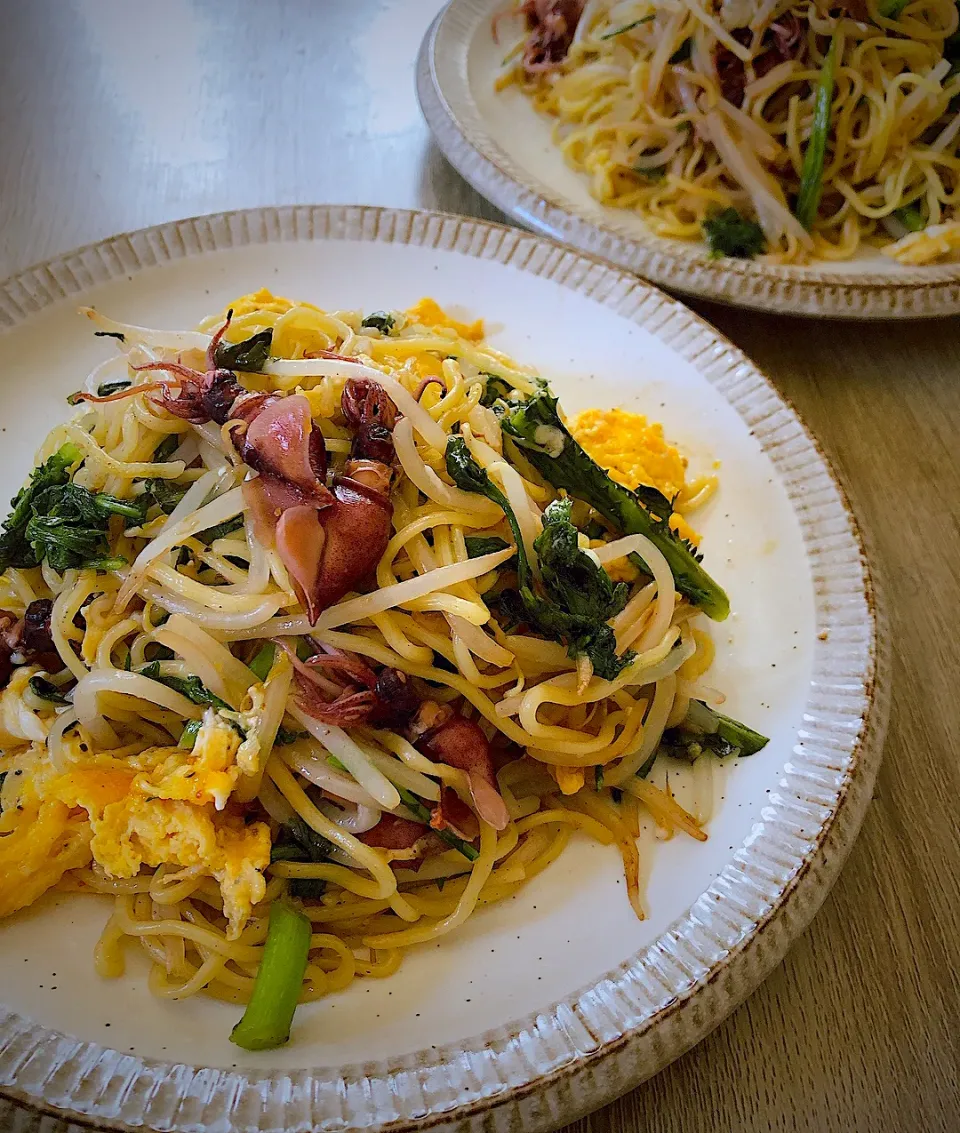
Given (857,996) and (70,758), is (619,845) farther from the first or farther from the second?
(70,758)

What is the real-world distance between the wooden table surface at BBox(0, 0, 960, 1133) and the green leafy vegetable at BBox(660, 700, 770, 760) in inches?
18.8

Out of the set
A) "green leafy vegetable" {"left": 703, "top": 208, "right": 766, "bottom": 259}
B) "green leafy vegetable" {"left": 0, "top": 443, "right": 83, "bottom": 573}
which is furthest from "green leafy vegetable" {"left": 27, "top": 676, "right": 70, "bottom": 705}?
"green leafy vegetable" {"left": 703, "top": 208, "right": 766, "bottom": 259}

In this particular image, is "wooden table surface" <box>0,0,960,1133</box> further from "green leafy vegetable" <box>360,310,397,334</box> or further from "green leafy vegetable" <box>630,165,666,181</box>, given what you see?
"green leafy vegetable" <box>360,310,397,334</box>

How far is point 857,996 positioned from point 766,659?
84 cm

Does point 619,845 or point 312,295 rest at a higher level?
point 312,295

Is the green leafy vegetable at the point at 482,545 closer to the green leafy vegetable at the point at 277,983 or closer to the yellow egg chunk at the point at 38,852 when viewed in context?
the green leafy vegetable at the point at 277,983

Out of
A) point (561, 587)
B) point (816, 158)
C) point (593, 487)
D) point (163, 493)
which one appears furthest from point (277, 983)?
point (816, 158)

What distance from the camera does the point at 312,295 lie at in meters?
3.18

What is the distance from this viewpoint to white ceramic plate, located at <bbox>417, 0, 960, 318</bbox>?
3.35m

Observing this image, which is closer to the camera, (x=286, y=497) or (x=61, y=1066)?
(x=61, y=1066)

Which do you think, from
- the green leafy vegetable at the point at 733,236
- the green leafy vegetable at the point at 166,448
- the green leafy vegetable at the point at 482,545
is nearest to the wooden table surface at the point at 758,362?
the green leafy vegetable at the point at 733,236

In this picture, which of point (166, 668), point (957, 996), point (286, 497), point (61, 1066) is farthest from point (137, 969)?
point (957, 996)

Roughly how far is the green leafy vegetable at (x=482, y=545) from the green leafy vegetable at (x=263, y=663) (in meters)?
0.53

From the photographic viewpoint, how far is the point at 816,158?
385 centimetres
